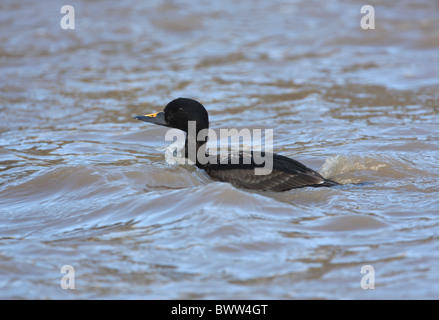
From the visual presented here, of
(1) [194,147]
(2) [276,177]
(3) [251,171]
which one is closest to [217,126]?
(1) [194,147]

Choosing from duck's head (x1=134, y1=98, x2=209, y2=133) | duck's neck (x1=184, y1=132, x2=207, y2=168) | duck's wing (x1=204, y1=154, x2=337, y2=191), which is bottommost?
duck's wing (x1=204, y1=154, x2=337, y2=191)

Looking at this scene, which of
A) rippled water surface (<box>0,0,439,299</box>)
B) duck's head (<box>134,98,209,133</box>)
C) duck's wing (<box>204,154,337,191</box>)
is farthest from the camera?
duck's head (<box>134,98,209,133</box>)

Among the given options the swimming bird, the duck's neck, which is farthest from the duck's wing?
the duck's neck

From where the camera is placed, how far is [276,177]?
6.53 m

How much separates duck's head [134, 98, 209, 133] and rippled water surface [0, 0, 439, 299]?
1.70ft

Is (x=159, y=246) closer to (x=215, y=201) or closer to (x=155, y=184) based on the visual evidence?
(x=215, y=201)

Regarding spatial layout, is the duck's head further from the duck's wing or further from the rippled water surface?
the duck's wing

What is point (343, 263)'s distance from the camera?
4.93 m

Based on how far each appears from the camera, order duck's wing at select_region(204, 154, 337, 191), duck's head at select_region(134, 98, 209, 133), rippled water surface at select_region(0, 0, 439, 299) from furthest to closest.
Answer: duck's head at select_region(134, 98, 209, 133), duck's wing at select_region(204, 154, 337, 191), rippled water surface at select_region(0, 0, 439, 299)

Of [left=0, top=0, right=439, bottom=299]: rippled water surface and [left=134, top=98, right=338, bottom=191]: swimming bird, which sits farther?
[left=134, top=98, right=338, bottom=191]: swimming bird

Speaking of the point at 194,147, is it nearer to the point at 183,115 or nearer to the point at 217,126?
the point at 183,115

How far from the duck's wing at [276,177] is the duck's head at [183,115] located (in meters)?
0.70

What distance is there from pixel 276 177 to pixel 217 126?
10.1ft

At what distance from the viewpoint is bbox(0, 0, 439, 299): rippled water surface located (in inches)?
193
